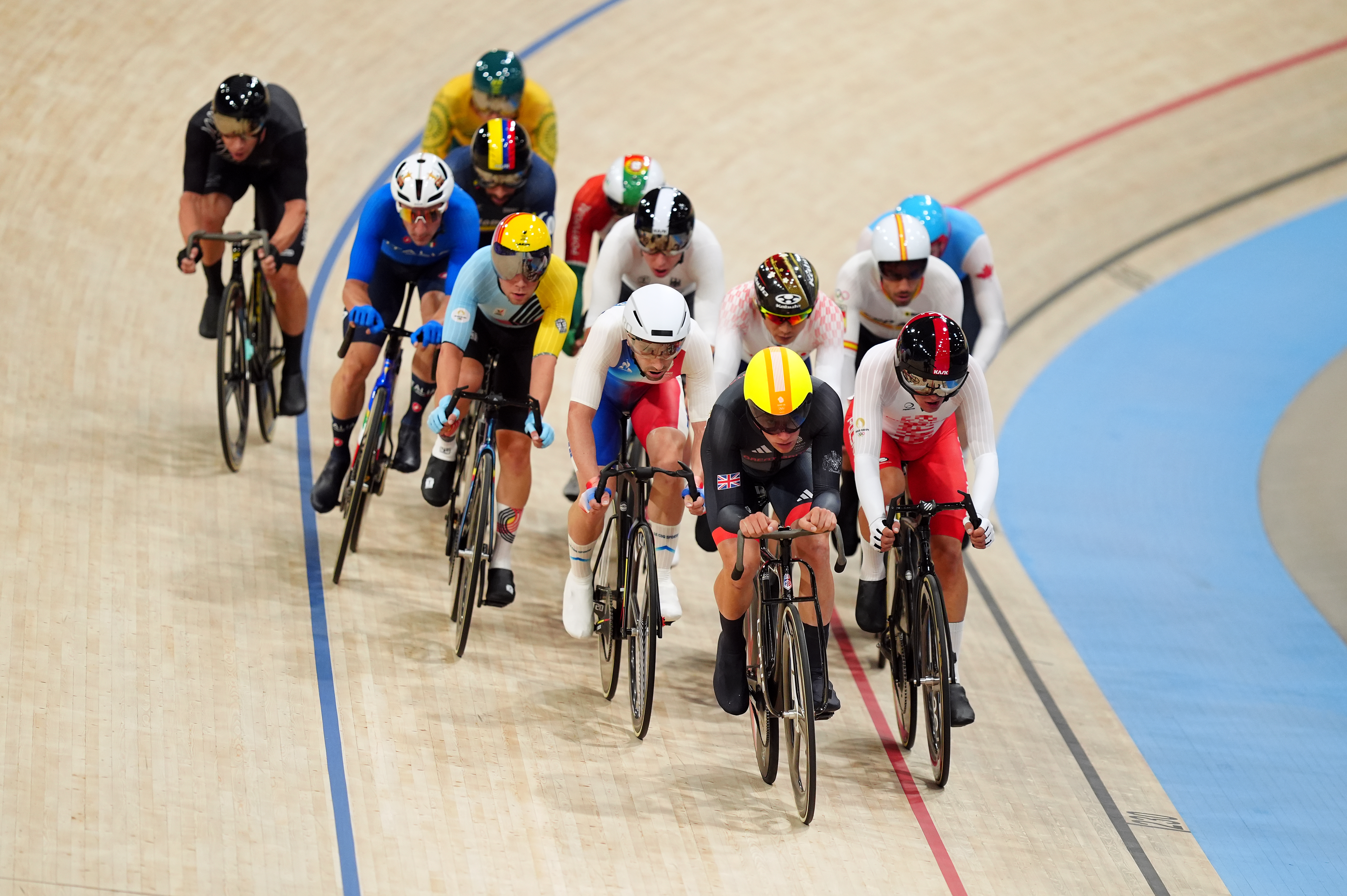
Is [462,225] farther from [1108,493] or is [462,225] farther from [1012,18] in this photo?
[1012,18]

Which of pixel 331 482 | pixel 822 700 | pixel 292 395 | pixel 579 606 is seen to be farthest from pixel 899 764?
pixel 292 395

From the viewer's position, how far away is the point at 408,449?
192 inches

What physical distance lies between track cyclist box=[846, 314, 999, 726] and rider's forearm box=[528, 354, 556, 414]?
0.92 m

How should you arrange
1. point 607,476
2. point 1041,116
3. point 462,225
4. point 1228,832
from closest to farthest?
1. point 607,476
2. point 1228,832
3. point 462,225
4. point 1041,116

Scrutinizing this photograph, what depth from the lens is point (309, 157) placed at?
7840 millimetres

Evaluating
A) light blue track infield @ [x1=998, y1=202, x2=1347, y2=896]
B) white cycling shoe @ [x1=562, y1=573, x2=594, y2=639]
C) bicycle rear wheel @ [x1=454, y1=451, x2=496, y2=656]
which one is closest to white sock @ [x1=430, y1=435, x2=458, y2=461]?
bicycle rear wheel @ [x1=454, y1=451, x2=496, y2=656]

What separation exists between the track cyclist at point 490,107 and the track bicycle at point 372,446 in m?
1.34

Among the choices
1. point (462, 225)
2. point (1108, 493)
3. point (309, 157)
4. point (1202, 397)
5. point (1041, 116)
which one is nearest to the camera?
point (462, 225)

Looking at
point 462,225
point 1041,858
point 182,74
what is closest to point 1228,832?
point 1041,858

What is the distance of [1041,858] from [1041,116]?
6335mm

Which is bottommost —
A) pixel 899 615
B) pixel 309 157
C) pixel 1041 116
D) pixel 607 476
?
pixel 899 615

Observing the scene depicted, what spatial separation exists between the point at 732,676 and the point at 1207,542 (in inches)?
116

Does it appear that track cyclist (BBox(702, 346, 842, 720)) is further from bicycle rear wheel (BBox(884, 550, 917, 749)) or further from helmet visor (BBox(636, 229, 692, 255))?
helmet visor (BBox(636, 229, 692, 255))

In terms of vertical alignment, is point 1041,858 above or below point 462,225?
below
